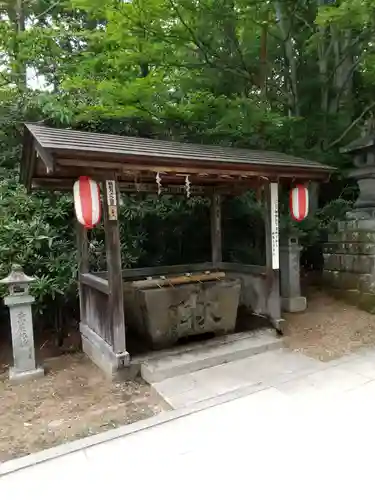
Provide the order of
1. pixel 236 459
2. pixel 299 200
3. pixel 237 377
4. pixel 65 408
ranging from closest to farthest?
pixel 236 459, pixel 65 408, pixel 237 377, pixel 299 200

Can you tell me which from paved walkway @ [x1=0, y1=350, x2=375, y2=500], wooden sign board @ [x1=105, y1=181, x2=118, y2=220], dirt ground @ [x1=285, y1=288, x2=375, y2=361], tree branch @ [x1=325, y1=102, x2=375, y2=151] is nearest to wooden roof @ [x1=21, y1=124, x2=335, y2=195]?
wooden sign board @ [x1=105, y1=181, x2=118, y2=220]

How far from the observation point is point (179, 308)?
16.9ft

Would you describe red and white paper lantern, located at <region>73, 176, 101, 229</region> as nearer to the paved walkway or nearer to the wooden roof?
the wooden roof

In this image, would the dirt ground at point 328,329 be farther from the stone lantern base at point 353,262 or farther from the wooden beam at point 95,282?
the wooden beam at point 95,282

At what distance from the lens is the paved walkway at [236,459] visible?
2.52m

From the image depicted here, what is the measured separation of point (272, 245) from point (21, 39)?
23.9 ft

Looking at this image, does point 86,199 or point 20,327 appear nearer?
point 86,199

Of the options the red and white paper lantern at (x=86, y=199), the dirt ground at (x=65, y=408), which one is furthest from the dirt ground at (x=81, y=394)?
the red and white paper lantern at (x=86, y=199)

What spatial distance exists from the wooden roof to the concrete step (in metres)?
2.48

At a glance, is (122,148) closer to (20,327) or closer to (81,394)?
(20,327)

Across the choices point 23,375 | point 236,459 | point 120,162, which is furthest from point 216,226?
point 236,459

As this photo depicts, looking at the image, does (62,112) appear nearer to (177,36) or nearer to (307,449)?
(177,36)

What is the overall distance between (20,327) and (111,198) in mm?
2270

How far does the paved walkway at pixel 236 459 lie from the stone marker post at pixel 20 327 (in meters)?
2.15
